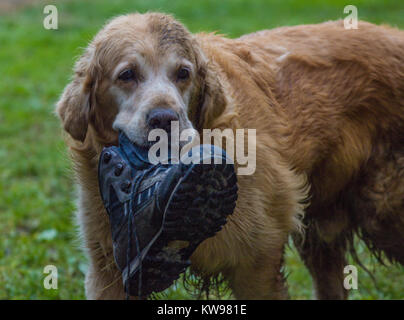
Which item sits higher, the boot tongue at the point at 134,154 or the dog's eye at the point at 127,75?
the dog's eye at the point at 127,75

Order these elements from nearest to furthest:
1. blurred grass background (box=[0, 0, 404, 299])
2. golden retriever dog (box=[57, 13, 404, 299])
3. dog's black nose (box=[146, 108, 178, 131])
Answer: dog's black nose (box=[146, 108, 178, 131]) < golden retriever dog (box=[57, 13, 404, 299]) < blurred grass background (box=[0, 0, 404, 299])

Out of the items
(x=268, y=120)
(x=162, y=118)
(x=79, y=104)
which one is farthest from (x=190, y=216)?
(x=268, y=120)

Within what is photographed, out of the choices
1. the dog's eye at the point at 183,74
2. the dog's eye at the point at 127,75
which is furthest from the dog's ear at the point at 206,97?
the dog's eye at the point at 127,75

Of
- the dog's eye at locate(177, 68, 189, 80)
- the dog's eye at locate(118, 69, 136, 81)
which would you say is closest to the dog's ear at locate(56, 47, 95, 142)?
the dog's eye at locate(118, 69, 136, 81)

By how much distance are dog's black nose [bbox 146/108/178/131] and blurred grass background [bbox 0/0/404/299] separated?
111cm

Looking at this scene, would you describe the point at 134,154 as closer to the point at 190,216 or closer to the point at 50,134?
the point at 190,216

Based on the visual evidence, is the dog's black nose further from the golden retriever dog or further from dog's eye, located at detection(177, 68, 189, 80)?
dog's eye, located at detection(177, 68, 189, 80)

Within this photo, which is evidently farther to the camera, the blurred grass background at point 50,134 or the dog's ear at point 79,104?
the blurred grass background at point 50,134

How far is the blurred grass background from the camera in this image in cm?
529

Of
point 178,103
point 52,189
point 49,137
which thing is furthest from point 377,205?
point 49,137

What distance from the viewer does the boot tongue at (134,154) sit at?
329 cm

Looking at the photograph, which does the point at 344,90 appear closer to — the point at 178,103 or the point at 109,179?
the point at 178,103

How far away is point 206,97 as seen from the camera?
379cm

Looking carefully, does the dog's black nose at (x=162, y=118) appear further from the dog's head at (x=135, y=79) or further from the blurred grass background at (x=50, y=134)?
the blurred grass background at (x=50, y=134)
